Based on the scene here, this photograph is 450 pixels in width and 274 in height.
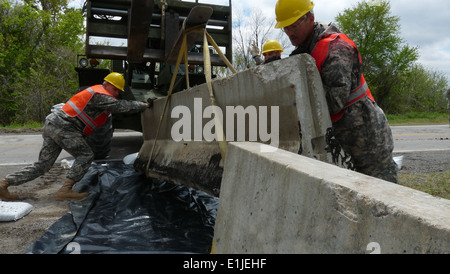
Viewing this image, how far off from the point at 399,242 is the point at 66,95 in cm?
2391

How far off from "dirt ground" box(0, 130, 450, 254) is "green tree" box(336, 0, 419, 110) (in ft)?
76.2

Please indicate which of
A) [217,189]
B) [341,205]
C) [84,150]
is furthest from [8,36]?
[341,205]

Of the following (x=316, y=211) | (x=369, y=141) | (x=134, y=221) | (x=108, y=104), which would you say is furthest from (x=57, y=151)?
(x=316, y=211)

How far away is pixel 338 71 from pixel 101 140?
5392 mm

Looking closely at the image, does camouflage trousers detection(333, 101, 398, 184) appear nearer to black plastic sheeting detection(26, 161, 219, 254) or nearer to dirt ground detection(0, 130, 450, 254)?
black plastic sheeting detection(26, 161, 219, 254)

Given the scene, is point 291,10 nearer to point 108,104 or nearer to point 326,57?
point 326,57

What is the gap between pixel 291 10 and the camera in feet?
8.30

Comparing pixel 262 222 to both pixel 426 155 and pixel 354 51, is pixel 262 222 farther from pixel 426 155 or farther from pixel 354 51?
pixel 426 155

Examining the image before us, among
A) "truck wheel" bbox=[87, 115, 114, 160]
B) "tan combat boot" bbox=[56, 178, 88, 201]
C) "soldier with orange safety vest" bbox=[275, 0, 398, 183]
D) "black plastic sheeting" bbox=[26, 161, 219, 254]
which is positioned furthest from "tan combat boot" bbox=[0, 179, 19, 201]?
"soldier with orange safety vest" bbox=[275, 0, 398, 183]

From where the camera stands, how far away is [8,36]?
23938mm

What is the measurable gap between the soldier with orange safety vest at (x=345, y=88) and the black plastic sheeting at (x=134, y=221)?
1.51m

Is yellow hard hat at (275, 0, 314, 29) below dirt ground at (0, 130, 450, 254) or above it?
above

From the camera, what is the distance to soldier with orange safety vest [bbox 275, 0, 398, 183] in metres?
2.39

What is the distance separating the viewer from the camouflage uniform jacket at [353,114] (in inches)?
93.8
